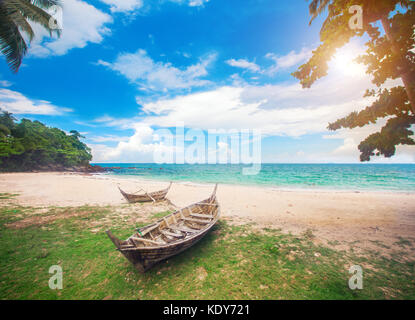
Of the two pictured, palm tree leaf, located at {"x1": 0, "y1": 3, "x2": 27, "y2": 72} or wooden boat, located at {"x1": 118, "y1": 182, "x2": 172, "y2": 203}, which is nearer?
palm tree leaf, located at {"x1": 0, "y1": 3, "x2": 27, "y2": 72}

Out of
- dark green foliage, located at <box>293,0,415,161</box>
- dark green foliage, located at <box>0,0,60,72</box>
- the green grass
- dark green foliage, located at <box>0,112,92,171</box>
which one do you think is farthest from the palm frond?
dark green foliage, located at <box>0,112,92,171</box>

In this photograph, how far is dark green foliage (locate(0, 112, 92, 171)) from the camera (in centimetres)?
3228

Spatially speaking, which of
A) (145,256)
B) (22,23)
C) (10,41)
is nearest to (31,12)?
(22,23)

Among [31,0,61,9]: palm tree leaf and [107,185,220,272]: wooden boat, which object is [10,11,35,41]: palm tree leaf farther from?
[107,185,220,272]: wooden boat

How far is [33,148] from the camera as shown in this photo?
34781 millimetres

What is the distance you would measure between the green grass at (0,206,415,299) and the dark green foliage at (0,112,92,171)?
137 ft

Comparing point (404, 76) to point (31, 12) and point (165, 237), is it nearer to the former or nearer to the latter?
point (165, 237)

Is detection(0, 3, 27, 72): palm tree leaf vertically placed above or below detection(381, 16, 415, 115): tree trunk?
above

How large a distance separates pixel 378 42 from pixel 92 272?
12.1 metres

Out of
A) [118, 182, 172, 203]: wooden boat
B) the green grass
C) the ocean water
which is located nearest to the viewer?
the green grass

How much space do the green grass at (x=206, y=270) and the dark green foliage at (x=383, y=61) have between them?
157 inches

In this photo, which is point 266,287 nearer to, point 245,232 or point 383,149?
point 245,232

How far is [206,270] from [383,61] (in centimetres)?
898
